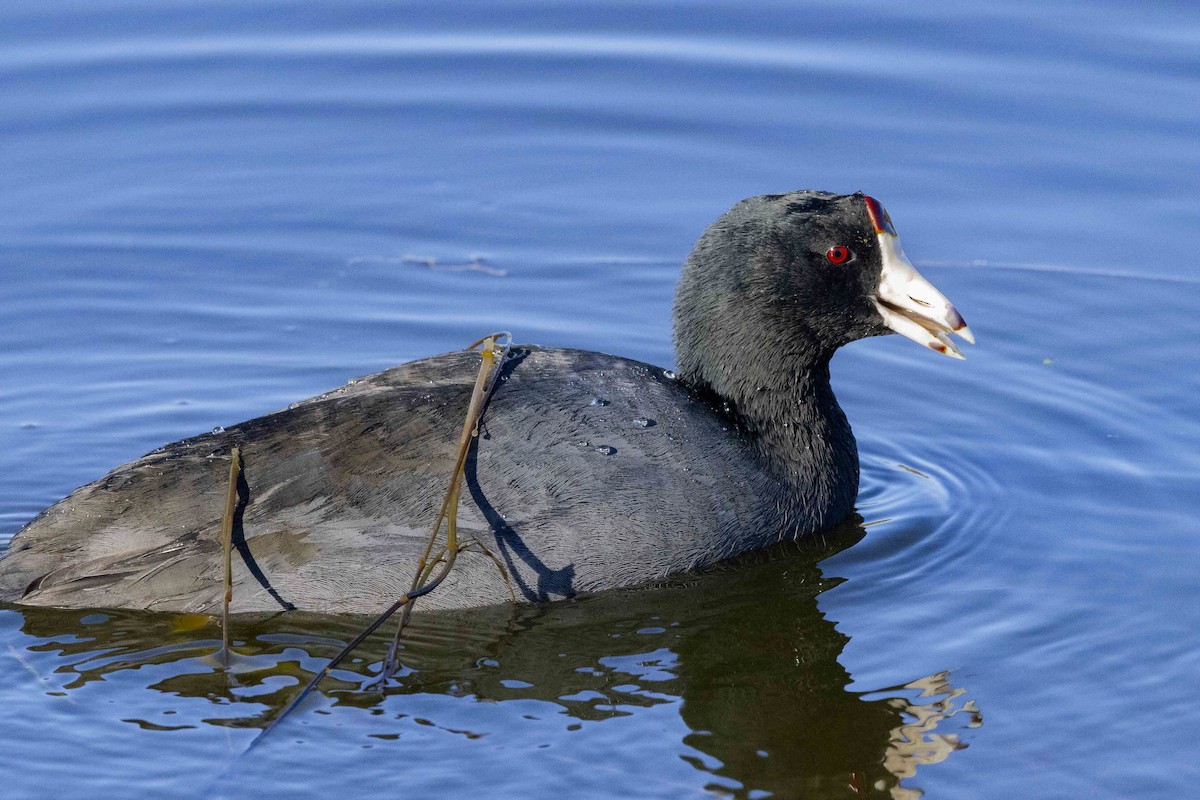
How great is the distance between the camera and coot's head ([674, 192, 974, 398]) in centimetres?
640

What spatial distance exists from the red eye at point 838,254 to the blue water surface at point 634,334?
1.09 meters

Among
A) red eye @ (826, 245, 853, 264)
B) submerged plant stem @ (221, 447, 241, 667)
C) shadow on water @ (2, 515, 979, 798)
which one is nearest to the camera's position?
shadow on water @ (2, 515, 979, 798)

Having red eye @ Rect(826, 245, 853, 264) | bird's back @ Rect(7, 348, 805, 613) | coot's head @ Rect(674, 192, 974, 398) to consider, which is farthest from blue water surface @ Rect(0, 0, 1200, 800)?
red eye @ Rect(826, 245, 853, 264)

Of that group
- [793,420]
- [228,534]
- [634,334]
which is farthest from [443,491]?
[634,334]

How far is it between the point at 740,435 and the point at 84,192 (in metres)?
4.66

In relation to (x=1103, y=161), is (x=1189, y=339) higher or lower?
lower

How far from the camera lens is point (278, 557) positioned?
5730 millimetres

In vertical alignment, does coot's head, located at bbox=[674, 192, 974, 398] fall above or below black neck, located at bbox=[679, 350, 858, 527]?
above

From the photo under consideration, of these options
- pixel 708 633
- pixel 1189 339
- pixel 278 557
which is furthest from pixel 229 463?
pixel 1189 339

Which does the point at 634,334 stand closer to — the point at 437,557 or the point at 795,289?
the point at 795,289

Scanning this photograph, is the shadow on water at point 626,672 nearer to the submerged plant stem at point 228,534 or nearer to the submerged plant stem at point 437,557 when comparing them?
the submerged plant stem at point 437,557

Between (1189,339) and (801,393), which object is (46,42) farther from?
(1189,339)

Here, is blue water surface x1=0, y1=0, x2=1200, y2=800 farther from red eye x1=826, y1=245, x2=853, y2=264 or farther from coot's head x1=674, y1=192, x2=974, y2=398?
red eye x1=826, y1=245, x2=853, y2=264

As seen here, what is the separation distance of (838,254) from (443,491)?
5.78 feet
